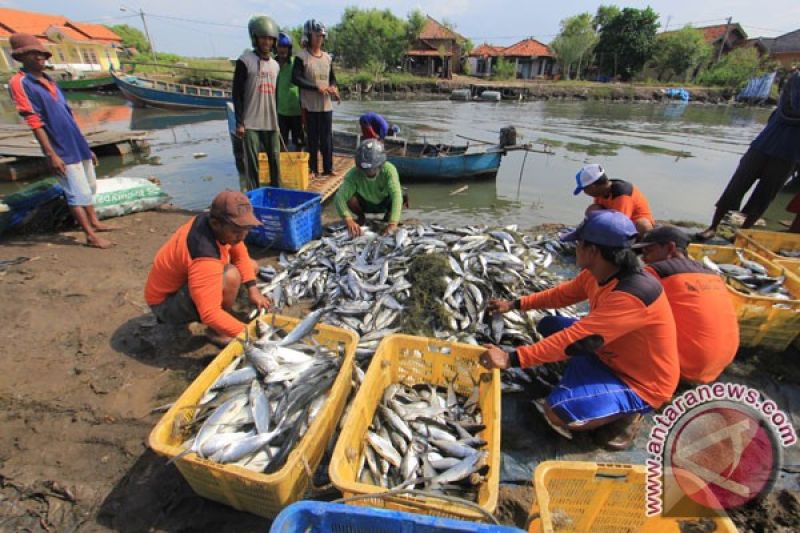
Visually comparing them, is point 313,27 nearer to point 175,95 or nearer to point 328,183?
point 328,183

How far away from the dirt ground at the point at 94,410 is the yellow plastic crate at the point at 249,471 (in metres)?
0.23

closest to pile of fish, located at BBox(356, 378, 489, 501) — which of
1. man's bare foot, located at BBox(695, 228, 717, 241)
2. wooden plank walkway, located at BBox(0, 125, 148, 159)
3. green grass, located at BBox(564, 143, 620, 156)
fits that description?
man's bare foot, located at BBox(695, 228, 717, 241)

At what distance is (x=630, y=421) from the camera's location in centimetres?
279

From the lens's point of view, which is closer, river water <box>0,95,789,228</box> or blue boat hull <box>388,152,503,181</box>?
river water <box>0,95,789,228</box>

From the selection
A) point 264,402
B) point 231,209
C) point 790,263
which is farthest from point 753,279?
point 231,209

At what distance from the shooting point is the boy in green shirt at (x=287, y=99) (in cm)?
698

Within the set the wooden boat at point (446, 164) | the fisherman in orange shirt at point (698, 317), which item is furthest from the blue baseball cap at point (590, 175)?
the wooden boat at point (446, 164)

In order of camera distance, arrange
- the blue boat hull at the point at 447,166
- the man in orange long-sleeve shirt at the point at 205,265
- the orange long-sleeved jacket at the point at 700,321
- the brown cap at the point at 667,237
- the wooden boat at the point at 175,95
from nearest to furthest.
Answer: the orange long-sleeved jacket at the point at 700,321
the man in orange long-sleeve shirt at the point at 205,265
the brown cap at the point at 667,237
the blue boat hull at the point at 447,166
the wooden boat at the point at 175,95

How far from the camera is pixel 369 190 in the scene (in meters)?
6.00

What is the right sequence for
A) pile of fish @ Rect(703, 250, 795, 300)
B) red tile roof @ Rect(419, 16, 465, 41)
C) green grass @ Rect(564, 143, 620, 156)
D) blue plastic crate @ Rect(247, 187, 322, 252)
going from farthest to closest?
red tile roof @ Rect(419, 16, 465, 41)
green grass @ Rect(564, 143, 620, 156)
blue plastic crate @ Rect(247, 187, 322, 252)
pile of fish @ Rect(703, 250, 795, 300)

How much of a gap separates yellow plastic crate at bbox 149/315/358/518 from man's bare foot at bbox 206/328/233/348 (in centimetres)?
84

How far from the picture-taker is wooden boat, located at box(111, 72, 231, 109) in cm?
2627

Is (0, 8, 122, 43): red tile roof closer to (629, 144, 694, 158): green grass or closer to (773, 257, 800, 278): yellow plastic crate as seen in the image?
(629, 144, 694, 158): green grass

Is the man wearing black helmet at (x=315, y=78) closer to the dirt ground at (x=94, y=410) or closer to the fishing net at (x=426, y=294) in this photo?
the dirt ground at (x=94, y=410)
